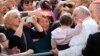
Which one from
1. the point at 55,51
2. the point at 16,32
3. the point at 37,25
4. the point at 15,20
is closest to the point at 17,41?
the point at 16,32

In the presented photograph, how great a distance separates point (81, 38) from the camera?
258 inches

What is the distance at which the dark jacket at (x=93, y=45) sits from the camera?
17.4 feet

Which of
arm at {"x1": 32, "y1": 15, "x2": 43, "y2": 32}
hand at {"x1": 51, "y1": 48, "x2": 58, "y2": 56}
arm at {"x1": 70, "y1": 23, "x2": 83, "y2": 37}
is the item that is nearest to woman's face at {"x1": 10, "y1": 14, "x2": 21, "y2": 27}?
arm at {"x1": 32, "y1": 15, "x2": 43, "y2": 32}

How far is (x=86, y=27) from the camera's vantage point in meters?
6.50

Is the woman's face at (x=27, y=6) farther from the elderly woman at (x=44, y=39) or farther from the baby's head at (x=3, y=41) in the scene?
the baby's head at (x=3, y=41)

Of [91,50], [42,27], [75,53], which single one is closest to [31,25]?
[42,27]

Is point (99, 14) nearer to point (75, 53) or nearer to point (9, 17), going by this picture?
point (75, 53)

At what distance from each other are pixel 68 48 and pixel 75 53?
222 millimetres

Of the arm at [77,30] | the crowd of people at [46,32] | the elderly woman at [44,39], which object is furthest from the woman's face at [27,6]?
the arm at [77,30]

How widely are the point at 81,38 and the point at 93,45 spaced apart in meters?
1.23

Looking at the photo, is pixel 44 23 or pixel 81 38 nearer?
pixel 81 38

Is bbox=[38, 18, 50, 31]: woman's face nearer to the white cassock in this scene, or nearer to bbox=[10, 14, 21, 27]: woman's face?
bbox=[10, 14, 21, 27]: woman's face

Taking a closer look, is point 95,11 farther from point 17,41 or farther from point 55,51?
point 17,41

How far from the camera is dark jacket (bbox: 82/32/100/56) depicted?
17.4ft
